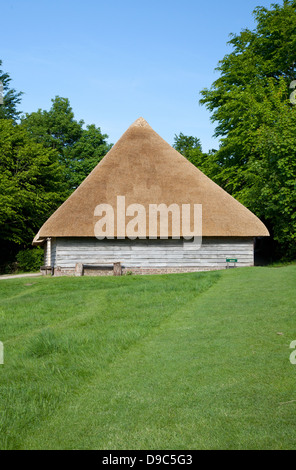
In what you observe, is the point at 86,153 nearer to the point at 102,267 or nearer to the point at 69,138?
the point at 69,138

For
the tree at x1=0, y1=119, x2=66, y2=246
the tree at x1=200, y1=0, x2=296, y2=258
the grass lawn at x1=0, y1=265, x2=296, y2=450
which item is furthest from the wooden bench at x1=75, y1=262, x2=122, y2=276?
the tree at x1=0, y1=119, x2=66, y2=246

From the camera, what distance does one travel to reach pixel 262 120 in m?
25.0

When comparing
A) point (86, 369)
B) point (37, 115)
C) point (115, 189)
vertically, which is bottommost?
point (86, 369)

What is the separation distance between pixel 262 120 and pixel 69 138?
30094 mm

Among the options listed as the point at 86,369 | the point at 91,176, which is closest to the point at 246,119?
the point at 91,176

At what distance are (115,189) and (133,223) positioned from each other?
2.62m

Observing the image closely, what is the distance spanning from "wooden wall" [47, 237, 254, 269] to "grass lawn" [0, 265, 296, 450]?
39.2 ft

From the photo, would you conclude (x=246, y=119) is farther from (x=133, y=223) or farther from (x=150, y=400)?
(x=150, y=400)

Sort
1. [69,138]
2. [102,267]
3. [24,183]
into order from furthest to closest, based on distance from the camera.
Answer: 1. [69,138]
2. [24,183]
3. [102,267]

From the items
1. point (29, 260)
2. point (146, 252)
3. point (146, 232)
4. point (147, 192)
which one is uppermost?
point (147, 192)

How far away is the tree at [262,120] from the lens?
71.6 ft

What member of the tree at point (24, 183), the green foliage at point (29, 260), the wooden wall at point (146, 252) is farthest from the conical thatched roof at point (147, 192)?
the tree at point (24, 183)

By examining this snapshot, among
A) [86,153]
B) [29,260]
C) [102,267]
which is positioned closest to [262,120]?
[102,267]

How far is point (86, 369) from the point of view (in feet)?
19.9
